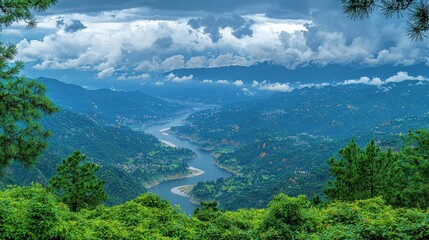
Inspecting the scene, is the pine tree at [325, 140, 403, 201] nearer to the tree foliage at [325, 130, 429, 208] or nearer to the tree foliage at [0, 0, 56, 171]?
the tree foliage at [325, 130, 429, 208]

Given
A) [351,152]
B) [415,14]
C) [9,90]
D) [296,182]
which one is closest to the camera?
[415,14]

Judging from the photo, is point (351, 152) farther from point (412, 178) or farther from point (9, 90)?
point (9, 90)

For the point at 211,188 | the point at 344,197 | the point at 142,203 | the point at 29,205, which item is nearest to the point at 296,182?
the point at 211,188

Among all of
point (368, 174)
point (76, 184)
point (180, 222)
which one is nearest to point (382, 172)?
point (368, 174)

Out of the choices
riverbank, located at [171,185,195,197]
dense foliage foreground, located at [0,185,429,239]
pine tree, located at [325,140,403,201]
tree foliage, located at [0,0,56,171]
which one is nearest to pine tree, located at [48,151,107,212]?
dense foliage foreground, located at [0,185,429,239]

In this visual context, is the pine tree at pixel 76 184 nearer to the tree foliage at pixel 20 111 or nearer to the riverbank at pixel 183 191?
the tree foliage at pixel 20 111
